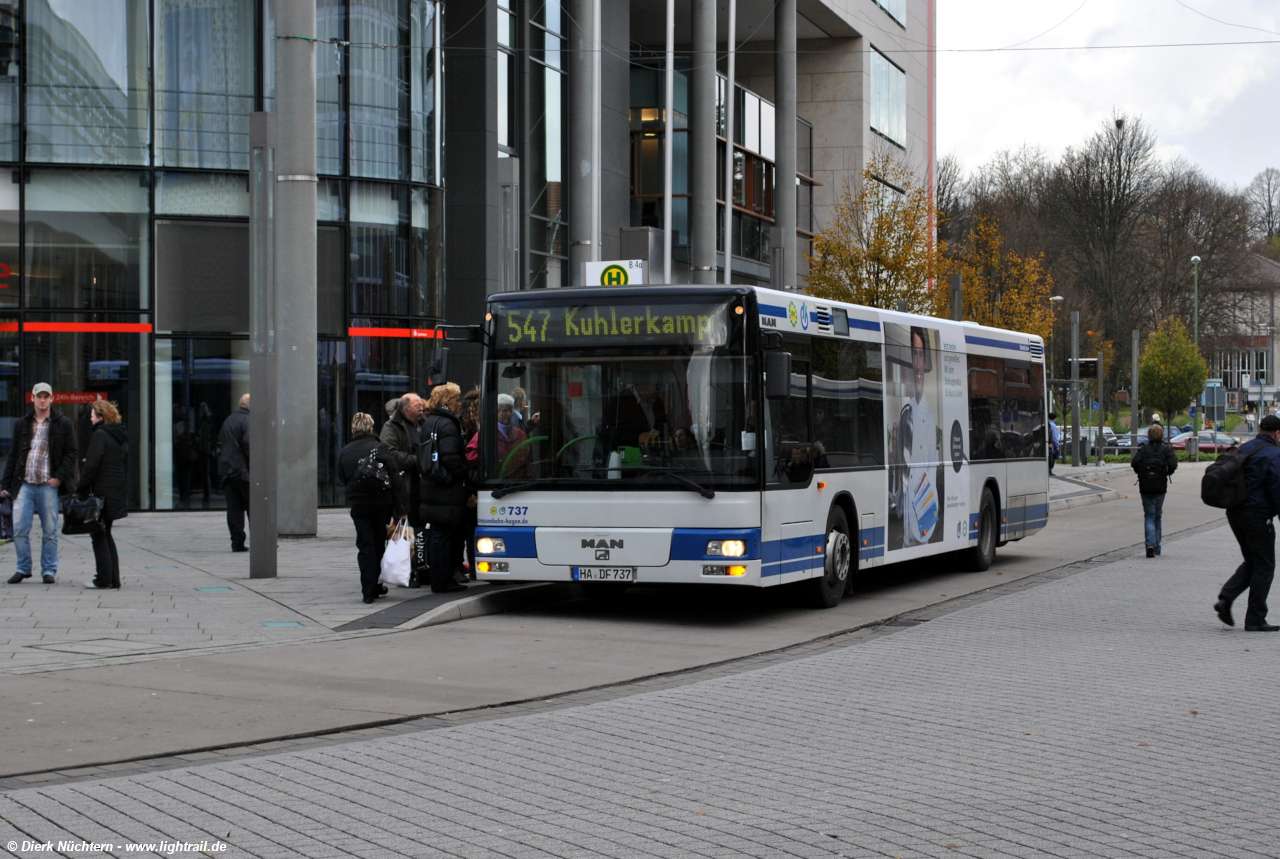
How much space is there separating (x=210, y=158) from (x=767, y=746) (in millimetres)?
18760

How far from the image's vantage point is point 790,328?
12.5 m

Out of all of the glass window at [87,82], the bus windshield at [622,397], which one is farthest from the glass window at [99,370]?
the bus windshield at [622,397]

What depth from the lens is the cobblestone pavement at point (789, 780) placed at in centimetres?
544

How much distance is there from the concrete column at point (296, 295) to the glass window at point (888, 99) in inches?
1323

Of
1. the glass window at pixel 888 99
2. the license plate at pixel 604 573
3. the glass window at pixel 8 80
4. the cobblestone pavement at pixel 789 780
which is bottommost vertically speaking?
the cobblestone pavement at pixel 789 780

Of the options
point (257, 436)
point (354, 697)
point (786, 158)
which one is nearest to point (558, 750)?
point (354, 697)

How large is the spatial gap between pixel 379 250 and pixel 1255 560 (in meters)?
16.4

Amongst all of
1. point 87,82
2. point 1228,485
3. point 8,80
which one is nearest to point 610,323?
point 1228,485

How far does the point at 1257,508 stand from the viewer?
1178cm

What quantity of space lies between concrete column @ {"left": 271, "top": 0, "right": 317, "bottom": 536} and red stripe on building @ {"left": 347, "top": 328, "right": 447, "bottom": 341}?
20.9 ft

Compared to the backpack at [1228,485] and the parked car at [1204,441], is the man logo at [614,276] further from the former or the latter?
the parked car at [1204,441]

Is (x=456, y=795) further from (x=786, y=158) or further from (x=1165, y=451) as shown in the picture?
(x=786, y=158)

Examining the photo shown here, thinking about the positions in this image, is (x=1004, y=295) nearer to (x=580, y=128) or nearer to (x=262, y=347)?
(x=580, y=128)

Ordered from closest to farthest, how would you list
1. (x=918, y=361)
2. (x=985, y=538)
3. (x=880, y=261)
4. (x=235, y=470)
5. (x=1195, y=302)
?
(x=918, y=361) → (x=235, y=470) → (x=985, y=538) → (x=880, y=261) → (x=1195, y=302)
